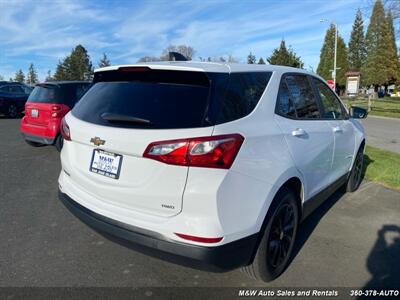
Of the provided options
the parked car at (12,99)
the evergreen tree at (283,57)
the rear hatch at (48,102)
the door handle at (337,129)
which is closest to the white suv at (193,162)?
the door handle at (337,129)

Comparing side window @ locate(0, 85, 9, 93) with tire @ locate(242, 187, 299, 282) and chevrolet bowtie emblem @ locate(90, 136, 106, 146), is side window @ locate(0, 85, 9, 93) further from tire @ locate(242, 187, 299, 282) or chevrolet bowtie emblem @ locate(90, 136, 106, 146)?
tire @ locate(242, 187, 299, 282)

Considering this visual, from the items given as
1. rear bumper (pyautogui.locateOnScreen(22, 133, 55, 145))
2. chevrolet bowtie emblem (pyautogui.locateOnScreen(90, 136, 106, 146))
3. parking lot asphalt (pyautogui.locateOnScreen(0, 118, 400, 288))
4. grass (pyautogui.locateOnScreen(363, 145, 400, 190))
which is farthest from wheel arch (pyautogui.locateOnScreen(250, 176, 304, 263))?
rear bumper (pyautogui.locateOnScreen(22, 133, 55, 145))

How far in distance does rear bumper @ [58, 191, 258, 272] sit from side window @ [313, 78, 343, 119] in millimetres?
2184

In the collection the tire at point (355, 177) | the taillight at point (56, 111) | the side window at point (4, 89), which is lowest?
the tire at point (355, 177)

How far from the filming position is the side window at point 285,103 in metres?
3.18

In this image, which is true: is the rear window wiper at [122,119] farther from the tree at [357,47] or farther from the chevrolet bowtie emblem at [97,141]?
the tree at [357,47]

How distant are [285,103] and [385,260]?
1846 mm

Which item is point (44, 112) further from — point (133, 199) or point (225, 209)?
point (225, 209)

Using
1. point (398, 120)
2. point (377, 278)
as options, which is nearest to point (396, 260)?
point (377, 278)

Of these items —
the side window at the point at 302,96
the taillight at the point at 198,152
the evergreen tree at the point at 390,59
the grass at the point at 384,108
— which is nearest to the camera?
the taillight at the point at 198,152

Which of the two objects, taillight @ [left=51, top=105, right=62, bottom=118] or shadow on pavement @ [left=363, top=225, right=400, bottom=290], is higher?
taillight @ [left=51, top=105, right=62, bottom=118]

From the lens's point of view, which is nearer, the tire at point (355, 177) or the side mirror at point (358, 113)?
the side mirror at point (358, 113)

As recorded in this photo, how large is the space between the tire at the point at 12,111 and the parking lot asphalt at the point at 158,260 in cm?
1419

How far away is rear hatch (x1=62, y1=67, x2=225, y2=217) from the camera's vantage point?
2.43 meters
